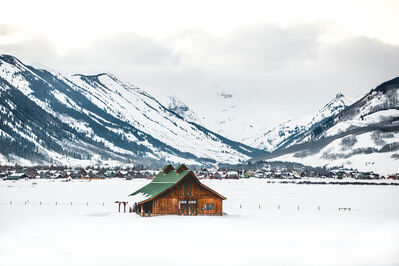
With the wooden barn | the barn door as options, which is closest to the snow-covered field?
the wooden barn

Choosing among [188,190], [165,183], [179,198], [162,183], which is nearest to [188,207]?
[179,198]

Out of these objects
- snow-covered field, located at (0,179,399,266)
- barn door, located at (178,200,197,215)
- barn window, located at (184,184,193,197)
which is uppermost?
barn window, located at (184,184,193,197)

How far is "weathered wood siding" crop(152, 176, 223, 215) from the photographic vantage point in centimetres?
8756

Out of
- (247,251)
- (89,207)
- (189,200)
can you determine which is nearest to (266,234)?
(247,251)

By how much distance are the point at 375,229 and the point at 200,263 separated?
3033 cm

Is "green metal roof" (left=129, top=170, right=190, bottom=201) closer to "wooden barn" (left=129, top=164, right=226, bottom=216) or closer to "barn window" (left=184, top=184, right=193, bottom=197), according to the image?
"wooden barn" (left=129, top=164, right=226, bottom=216)

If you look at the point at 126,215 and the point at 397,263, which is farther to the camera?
the point at 126,215

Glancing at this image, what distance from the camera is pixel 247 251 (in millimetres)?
52844

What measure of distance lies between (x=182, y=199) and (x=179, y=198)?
1.41ft

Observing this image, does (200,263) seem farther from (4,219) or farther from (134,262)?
(4,219)

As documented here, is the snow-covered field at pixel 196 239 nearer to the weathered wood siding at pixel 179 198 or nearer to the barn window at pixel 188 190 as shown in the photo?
the weathered wood siding at pixel 179 198

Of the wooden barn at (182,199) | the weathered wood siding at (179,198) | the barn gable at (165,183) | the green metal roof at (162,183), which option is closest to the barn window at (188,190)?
the wooden barn at (182,199)

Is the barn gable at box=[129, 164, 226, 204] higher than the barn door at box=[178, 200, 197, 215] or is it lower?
higher

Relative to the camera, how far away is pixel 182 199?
88000 millimetres
